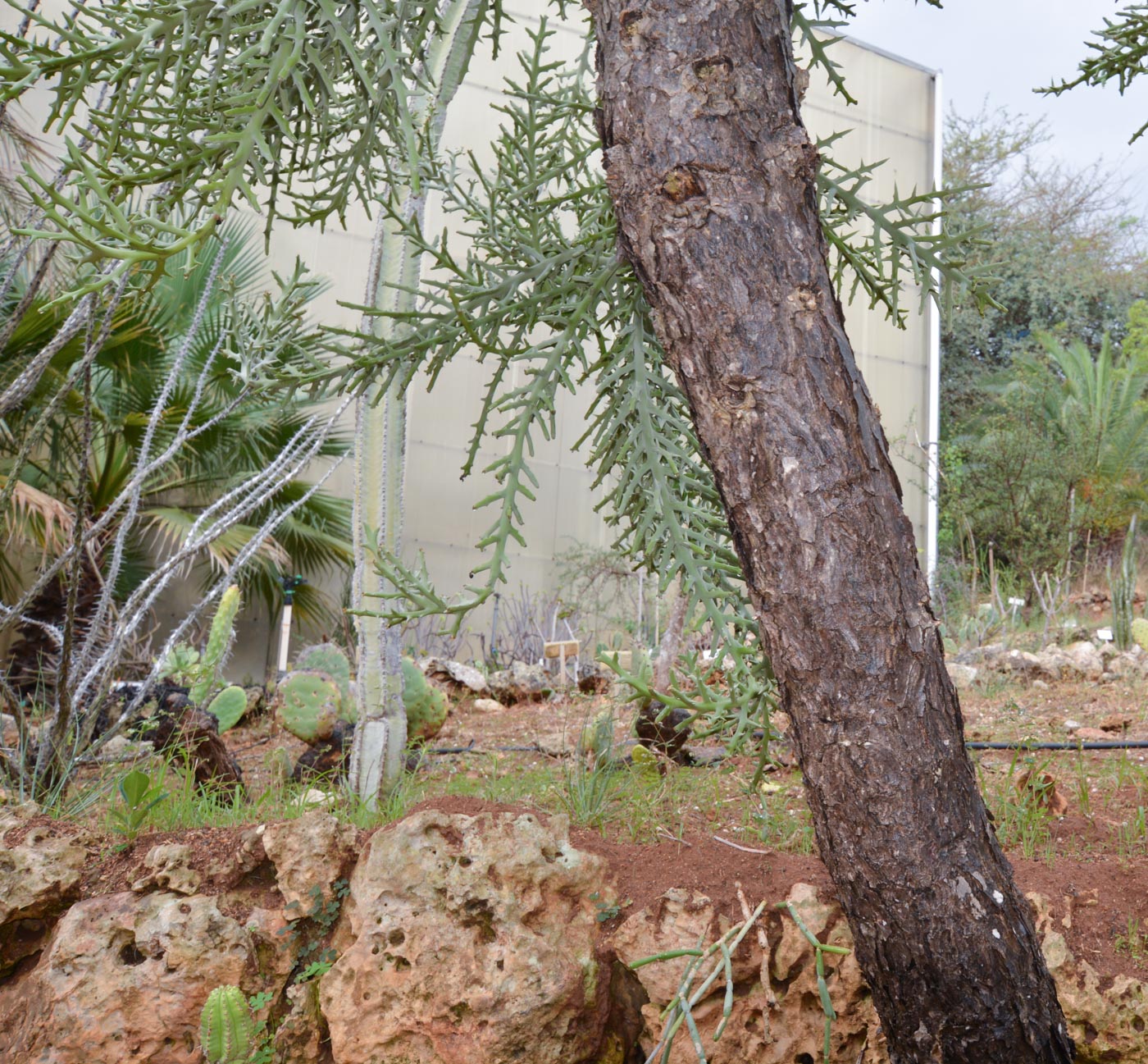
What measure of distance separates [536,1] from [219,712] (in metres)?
7.74

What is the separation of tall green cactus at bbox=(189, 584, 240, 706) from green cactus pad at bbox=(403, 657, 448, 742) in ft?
2.75

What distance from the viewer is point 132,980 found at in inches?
79.6

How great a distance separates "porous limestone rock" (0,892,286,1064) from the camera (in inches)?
78.0

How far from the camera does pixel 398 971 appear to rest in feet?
Result: 6.34

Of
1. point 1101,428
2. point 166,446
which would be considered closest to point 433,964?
point 166,446

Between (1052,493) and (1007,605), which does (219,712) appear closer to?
(1007,605)

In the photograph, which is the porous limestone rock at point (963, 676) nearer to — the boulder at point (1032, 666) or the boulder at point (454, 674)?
the boulder at point (1032, 666)

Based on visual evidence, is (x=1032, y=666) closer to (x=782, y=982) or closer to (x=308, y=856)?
(x=782, y=982)

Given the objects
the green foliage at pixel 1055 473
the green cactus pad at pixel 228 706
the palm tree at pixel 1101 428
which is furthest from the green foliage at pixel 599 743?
the palm tree at pixel 1101 428

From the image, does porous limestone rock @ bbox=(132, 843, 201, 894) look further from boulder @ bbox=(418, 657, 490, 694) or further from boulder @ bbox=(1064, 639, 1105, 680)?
boulder @ bbox=(1064, 639, 1105, 680)

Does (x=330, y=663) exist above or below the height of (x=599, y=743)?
below

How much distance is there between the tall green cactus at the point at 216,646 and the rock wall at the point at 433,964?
1928 millimetres

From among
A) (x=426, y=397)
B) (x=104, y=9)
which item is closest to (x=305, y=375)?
(x=104, y=9)

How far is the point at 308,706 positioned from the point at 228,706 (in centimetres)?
102
